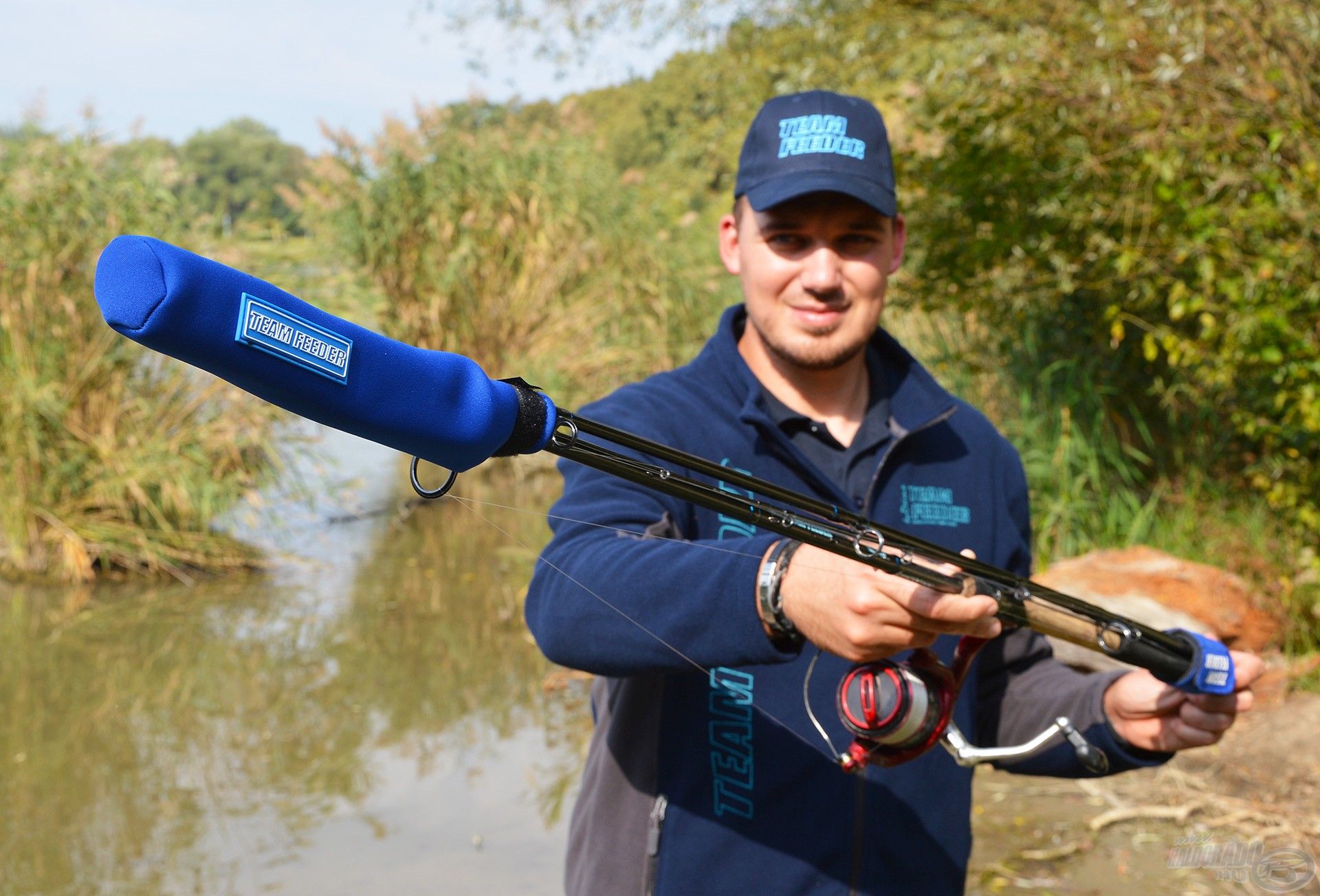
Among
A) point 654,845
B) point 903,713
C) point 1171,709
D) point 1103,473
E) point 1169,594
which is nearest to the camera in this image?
point 903,713

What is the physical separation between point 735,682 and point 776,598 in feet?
1.49

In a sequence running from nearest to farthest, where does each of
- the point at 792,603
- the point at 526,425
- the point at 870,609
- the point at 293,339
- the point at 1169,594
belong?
the point at 293,339
the point at 526,425
the point at 870,609
the point at 792,603
the point at 1169,594

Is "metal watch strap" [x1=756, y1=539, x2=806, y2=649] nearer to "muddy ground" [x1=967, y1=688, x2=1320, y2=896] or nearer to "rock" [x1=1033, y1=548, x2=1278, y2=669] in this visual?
"muddy ground" [x1=967, y1=688, x2=1320, y2=896]

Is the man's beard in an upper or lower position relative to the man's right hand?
upper

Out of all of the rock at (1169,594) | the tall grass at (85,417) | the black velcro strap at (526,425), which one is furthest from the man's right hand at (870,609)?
the tall grass at (85,417)

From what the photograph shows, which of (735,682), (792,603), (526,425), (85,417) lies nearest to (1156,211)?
(735,682)

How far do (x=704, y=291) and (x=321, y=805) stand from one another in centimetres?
725

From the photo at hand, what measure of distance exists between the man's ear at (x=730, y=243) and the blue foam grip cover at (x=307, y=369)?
145cm

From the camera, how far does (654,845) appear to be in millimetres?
1966

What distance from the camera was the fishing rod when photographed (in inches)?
36.4

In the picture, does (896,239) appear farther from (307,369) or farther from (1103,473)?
(1103,473)

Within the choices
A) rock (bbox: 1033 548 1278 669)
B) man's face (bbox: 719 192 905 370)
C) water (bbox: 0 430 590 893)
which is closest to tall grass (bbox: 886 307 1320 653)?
rock (bbox: 1033 548 1278 669)

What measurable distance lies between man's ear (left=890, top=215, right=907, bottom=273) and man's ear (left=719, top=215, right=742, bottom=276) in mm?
303

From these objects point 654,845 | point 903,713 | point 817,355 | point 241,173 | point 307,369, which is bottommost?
point 654,845
